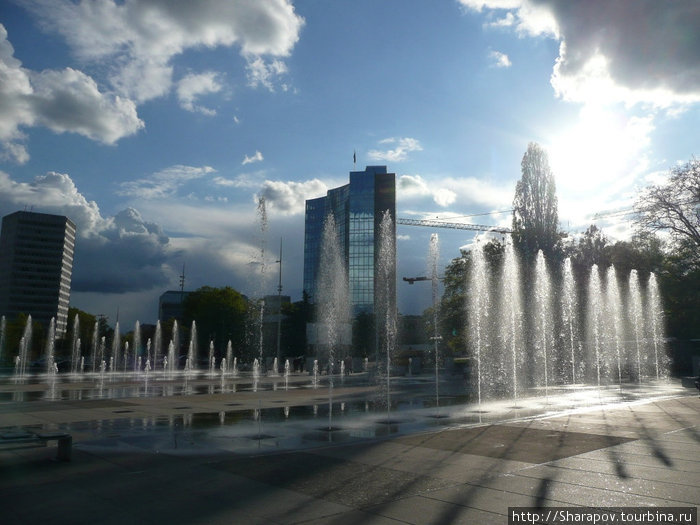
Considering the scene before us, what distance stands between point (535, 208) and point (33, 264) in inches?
7251

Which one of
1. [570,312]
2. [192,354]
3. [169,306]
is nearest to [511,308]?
[570,312]

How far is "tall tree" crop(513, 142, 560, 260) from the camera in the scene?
38656mm

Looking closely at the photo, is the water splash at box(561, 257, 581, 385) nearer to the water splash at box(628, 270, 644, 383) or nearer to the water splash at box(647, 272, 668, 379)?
the water splash at box(628, 270, 644, 383)

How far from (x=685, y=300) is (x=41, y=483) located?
148 feet

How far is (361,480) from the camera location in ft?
24.2

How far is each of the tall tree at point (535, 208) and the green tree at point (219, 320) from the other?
47.7m

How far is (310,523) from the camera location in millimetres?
5594

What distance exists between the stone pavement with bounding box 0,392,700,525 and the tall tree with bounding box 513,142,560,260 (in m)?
29.0

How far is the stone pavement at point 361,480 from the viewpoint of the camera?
233 inches

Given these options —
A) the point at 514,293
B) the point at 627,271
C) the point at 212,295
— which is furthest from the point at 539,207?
the point at 212,295

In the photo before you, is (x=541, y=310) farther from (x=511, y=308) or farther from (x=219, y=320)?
(x=219, y=320)

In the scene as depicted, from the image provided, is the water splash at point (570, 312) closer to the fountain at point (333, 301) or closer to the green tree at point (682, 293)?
the green tree at point (682, 293)

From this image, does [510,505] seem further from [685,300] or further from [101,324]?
[101,324]

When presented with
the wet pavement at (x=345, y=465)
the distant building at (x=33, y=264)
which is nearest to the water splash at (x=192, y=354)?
the wet pavement at (x=345, y=465)
